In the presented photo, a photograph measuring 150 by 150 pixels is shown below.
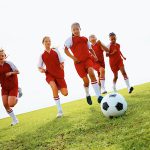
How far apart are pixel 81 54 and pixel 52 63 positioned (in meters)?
0.99

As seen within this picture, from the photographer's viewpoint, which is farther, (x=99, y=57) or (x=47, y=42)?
(x=99, y=57)

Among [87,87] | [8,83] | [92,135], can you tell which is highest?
[8,83]

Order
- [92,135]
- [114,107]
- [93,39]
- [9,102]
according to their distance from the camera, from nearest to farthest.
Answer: [92,135] → [114,107] → [9,102] → [93,39]

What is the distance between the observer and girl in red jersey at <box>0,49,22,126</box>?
1104 cm

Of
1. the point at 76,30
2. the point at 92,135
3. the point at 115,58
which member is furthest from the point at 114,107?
the point at 115,58

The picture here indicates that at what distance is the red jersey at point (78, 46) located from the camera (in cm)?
1084

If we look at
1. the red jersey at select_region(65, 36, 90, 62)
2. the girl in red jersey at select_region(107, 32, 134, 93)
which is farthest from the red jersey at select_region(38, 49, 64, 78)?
the girl in red jersey at select_region(107, 32, 134, 93)

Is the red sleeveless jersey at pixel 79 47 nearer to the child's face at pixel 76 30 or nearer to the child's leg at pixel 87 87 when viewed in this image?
the child's face at pixel 76 30

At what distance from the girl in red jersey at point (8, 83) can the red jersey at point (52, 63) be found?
975 mm

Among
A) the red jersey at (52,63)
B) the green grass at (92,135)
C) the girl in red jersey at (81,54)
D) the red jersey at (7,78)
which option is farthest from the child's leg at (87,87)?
the red jersey at (7,78)

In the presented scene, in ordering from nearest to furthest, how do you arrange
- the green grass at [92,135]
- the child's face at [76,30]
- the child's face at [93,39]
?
the green grass at [92,135] < the child's face at [76,30] < the child's face at [93,39]

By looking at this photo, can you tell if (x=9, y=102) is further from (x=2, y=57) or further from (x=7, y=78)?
(x=2, y=57)

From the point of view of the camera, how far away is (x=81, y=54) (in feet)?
35.5

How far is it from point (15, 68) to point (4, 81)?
0.58 meters
